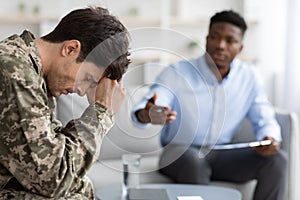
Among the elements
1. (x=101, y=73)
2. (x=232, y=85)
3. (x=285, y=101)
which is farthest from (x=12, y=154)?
(x=285, y=101)

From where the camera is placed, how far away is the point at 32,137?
1227 mm

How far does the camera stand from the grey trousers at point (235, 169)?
2490 millimetres

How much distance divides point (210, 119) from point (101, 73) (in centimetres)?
104

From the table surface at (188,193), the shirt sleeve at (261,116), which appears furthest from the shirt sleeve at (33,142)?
the shirt sleeve at (261,116)

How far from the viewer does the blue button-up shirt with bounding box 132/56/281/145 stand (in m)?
2.04

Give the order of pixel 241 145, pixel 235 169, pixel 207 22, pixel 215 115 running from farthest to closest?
pixel 207 22 < pixel 241 145 < pixel 235 169 < pixel 215 115

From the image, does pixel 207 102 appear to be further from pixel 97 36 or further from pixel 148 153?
pixel 97 36

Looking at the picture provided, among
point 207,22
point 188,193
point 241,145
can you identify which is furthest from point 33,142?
point 207,22

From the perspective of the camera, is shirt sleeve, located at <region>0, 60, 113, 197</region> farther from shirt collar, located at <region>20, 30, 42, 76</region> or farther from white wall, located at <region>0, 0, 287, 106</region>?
white wall, located at <region>0, 0, 287, 106</region>

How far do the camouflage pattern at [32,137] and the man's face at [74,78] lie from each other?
4 centimetres

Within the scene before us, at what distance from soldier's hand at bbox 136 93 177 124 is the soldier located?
56 cm

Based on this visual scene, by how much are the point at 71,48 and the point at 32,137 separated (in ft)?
0.76

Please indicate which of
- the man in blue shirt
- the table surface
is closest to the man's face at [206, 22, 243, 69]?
the man in blue shirt

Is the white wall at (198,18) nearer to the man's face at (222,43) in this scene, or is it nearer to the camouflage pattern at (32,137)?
the man's face at (222,43)
